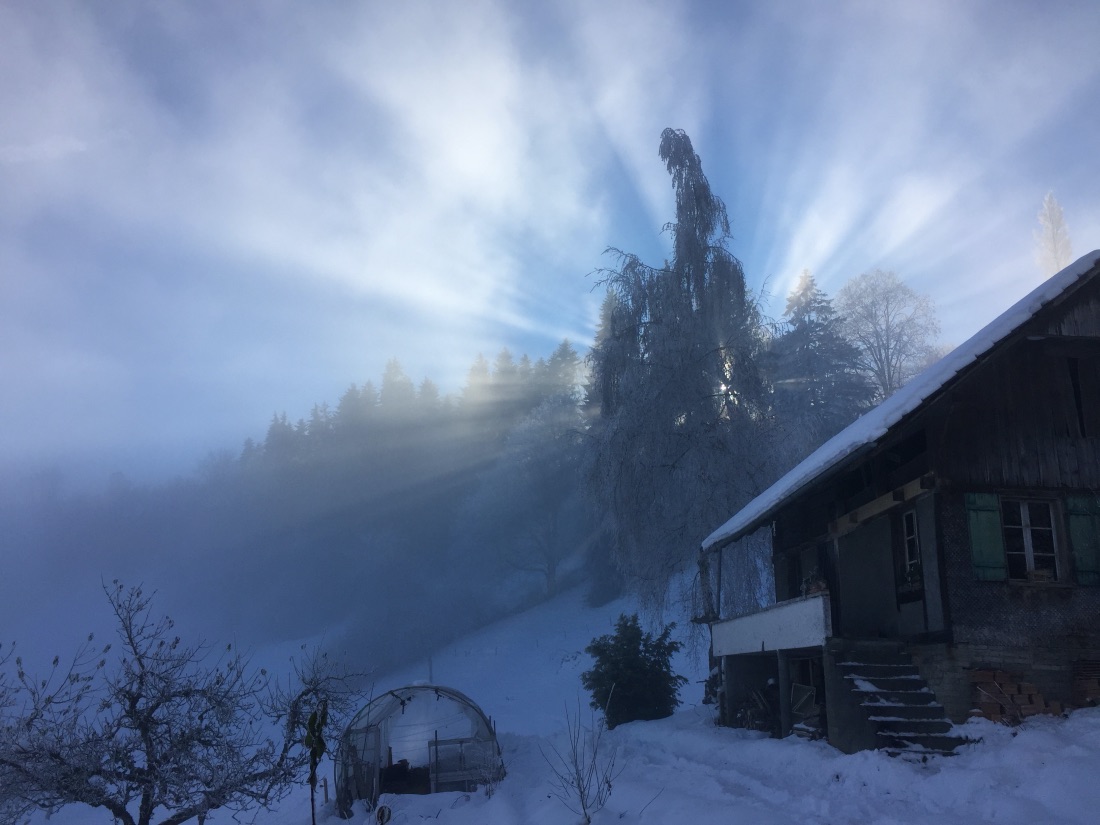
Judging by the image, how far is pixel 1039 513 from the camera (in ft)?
44.3

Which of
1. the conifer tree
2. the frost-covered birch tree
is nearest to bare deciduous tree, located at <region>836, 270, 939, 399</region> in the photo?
the conifer tree

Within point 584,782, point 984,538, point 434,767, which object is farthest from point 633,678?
point 984,538

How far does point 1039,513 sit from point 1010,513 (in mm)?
546

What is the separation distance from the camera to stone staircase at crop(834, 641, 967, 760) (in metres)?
11.7

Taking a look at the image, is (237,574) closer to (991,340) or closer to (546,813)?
(546,813)

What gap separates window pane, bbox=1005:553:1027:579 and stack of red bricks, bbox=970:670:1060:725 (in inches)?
66.8

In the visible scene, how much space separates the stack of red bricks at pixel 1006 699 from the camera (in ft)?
39.4

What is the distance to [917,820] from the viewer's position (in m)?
9.23

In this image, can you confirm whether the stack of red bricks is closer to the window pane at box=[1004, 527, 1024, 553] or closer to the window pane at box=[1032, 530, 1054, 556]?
the window pane at box=[1004, 527, 1024, 553]

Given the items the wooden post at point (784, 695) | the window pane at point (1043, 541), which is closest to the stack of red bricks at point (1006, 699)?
the window pane at point (1043, 541)

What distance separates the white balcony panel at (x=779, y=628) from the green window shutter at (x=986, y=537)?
8.31 ft

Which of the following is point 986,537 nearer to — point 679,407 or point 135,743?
point 679,407

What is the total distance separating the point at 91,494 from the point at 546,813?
108 m

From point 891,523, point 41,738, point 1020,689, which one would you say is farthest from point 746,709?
point 41,738
